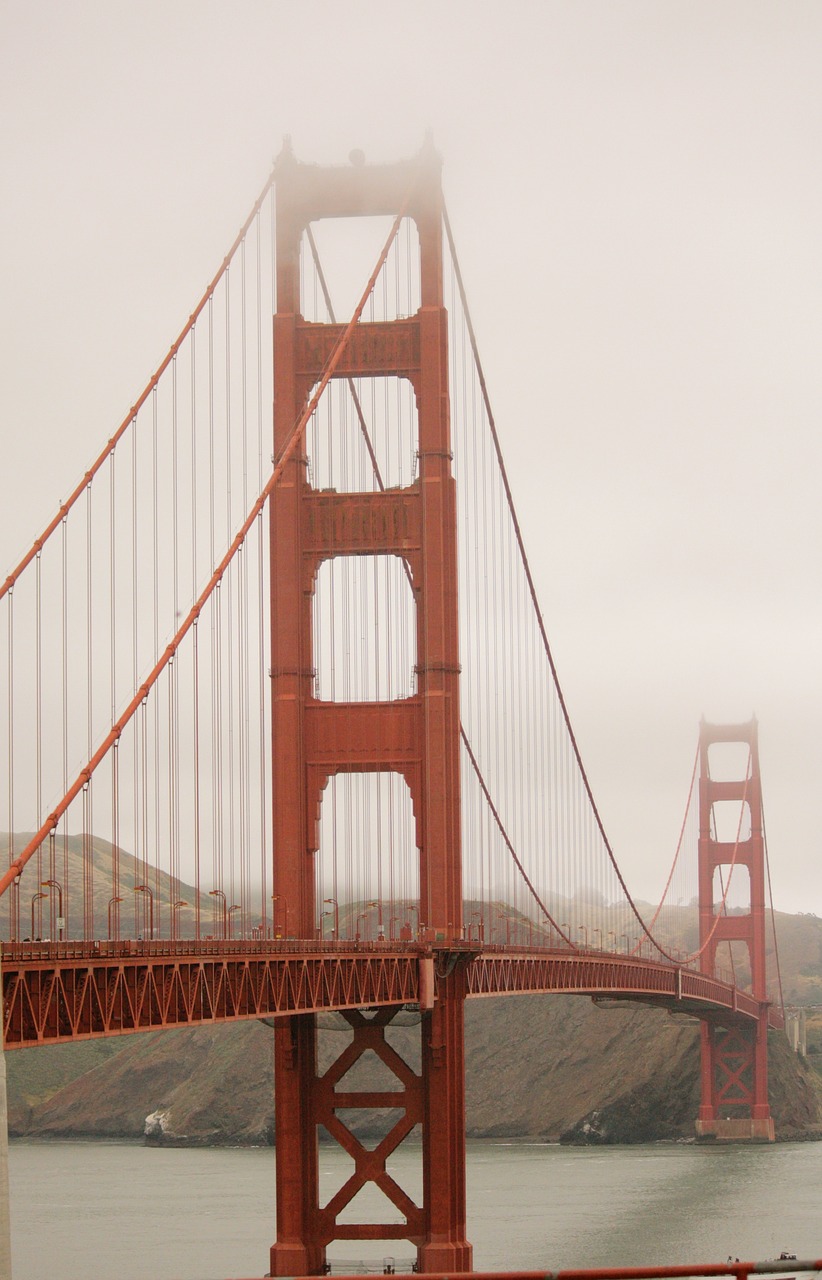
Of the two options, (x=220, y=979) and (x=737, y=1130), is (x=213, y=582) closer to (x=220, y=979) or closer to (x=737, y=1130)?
(x=220, y=979)

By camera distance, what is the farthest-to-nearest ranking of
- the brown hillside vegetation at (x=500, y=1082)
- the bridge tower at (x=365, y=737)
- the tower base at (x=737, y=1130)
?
1. the brown hillside vegetation at (x=500, y=1082)
2. the tower base at (x=737, y=1130)
3. the bridge tower at (x=365, y=737)

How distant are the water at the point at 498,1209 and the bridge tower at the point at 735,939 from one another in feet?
8.99

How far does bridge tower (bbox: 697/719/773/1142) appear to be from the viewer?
87000 millimetres

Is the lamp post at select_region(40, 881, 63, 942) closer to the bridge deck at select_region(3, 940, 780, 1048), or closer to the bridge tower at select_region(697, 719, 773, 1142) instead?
the bridge deck at select_region(3, 940, 780, 1048)

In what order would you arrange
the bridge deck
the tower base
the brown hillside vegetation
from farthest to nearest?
the brown hillside vegetation < the tower base < the bridge deck

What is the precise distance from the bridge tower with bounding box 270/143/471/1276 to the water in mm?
5375

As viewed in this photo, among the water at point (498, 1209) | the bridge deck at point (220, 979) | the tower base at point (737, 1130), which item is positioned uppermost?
the bridge deck at point (220, 979)

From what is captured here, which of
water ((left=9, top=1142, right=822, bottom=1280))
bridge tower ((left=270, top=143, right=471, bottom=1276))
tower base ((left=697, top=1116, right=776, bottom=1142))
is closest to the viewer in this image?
bridge tower ((left=270, top=143, right=471, bottom=1276))

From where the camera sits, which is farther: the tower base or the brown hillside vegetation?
the brown hillside vegetation

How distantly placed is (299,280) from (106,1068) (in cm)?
7318

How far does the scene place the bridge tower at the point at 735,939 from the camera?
87.0 metres

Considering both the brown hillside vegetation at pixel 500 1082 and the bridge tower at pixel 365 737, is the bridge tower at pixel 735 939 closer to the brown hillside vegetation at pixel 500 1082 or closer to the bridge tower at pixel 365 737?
the brown hillside vegetation at pixel 500 1082

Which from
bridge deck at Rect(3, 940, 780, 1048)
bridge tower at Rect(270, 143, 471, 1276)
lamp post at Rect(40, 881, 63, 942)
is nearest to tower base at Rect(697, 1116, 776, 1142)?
bridge deck at Rect(3, 940, 780, 1048)

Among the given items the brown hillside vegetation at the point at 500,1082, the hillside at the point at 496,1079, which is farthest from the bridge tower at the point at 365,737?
the brown hillside vegetation at the point at 500,1082
